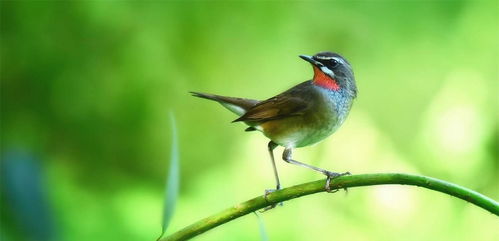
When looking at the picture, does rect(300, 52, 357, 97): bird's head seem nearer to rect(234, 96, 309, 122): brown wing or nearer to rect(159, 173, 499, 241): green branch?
rect(234, 96, 309, 122): brown wing

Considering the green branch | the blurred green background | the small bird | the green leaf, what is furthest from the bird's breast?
the green leaf

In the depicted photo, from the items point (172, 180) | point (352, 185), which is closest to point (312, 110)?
point (352, 185)

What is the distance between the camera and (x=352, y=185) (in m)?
0.77

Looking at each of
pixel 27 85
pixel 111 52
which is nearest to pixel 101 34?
pixel 111 52

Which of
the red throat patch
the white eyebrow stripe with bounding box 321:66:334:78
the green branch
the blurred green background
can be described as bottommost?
the blurred green background

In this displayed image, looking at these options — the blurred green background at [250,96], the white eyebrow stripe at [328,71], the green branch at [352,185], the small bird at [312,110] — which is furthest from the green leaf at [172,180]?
the blurred green background at [250,96]

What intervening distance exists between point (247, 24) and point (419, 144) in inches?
40.2

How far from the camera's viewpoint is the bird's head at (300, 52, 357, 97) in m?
1.50

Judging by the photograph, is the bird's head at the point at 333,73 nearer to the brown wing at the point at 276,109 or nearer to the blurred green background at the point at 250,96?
the brown wing at the point at 276,109

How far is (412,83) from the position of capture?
12.0ft

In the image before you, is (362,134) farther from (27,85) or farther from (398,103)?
(27,85)

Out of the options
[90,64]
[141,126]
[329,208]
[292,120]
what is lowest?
[329,208]

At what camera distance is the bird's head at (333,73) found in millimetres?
1501

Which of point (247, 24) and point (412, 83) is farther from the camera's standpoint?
point (412, 83)
